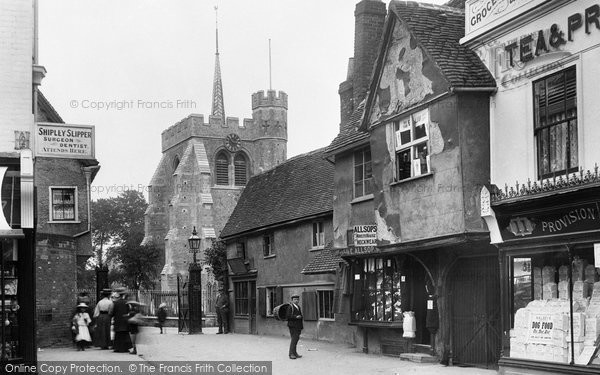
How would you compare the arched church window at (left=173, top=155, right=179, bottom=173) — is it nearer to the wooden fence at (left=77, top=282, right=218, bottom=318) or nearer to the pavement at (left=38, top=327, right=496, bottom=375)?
the wooden fence at (left=77, top=282, right=218, bottom=318)

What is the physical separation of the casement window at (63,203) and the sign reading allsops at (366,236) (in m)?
17.7

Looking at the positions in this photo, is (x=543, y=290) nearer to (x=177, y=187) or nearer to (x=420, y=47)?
(x=420, y=47)

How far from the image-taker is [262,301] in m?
35.7

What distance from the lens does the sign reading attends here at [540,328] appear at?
1528 cm

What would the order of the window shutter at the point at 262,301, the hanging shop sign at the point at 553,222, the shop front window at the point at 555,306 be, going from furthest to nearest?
1. the window shutter at the point at 262,301
2. the shop front window at the point at 555,306
3. the hanging shop sign at the point at 553,222

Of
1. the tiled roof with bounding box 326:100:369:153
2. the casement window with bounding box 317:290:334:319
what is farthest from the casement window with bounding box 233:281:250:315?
the tiled roof with bounding box 326:100:369:153

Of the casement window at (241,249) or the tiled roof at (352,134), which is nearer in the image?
the tiled roof at (352,134)

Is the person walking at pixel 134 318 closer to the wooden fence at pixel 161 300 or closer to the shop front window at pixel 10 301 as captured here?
the shop front window at pixel 10 301

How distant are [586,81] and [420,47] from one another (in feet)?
17.7

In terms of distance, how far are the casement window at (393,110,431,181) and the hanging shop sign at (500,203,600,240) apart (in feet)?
10.3

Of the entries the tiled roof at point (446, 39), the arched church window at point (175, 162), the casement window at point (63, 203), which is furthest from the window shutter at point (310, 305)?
the arched church window at point (175, 162)

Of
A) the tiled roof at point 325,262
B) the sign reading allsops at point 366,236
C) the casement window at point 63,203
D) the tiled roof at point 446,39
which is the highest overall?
the tiled roof at point 446,39

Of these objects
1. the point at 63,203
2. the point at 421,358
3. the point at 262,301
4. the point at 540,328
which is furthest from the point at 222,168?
the point at 540,328

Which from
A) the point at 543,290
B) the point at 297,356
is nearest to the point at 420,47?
the point at 543,290
